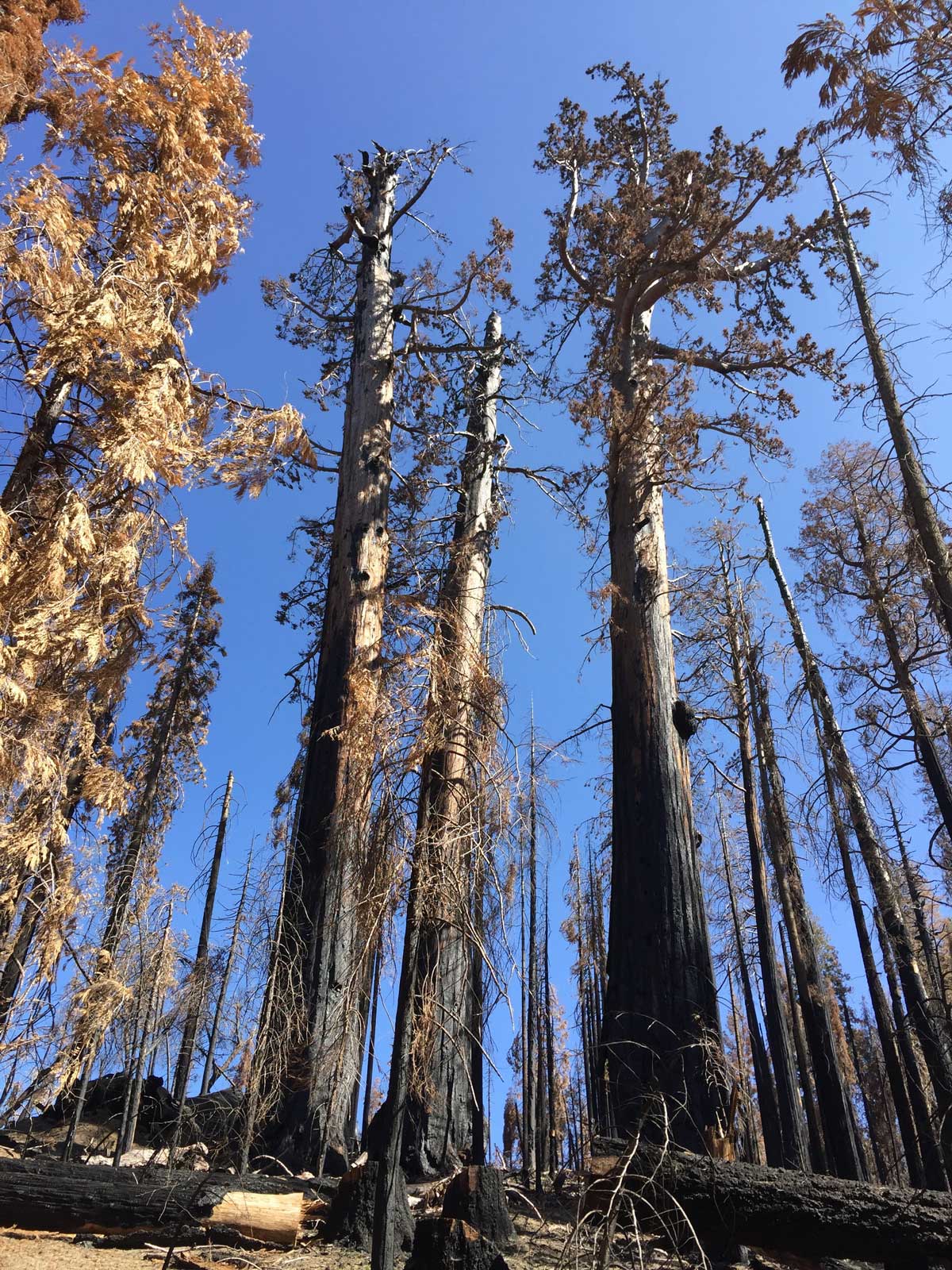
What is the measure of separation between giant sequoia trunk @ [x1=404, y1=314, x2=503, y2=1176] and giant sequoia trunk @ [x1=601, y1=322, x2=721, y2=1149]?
1.19m

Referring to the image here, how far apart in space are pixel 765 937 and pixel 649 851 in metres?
7.91

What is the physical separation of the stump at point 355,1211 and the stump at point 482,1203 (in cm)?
34

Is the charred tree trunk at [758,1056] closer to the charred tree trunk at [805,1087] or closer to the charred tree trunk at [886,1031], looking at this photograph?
the charred tree trunk at [805,1087]

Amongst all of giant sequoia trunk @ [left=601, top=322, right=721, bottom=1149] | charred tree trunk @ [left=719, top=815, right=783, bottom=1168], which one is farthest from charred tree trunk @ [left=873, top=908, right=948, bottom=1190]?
giant sequoia trunk @ [left=601, top=322, right=721, bottom=1149]

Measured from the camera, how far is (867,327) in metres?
9.26

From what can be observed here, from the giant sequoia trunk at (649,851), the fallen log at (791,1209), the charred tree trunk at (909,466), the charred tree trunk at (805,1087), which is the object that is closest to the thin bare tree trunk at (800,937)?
the charred tree trunk at (805,1087)

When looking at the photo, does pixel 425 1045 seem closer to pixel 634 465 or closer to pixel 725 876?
pixel 634 465

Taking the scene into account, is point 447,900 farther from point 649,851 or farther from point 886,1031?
point 886,1031

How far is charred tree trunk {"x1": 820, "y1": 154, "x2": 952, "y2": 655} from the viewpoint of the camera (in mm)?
7770

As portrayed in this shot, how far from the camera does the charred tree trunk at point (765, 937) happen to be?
1270 cm

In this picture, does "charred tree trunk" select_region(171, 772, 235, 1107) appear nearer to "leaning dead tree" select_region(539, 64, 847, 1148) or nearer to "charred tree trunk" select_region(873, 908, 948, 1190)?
"leaning dead tree" select_region(539, 64, 847, 1148)

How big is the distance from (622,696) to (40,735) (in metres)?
5.08

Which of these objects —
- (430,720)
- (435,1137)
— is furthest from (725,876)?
(430,720)

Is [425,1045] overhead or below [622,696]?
below
